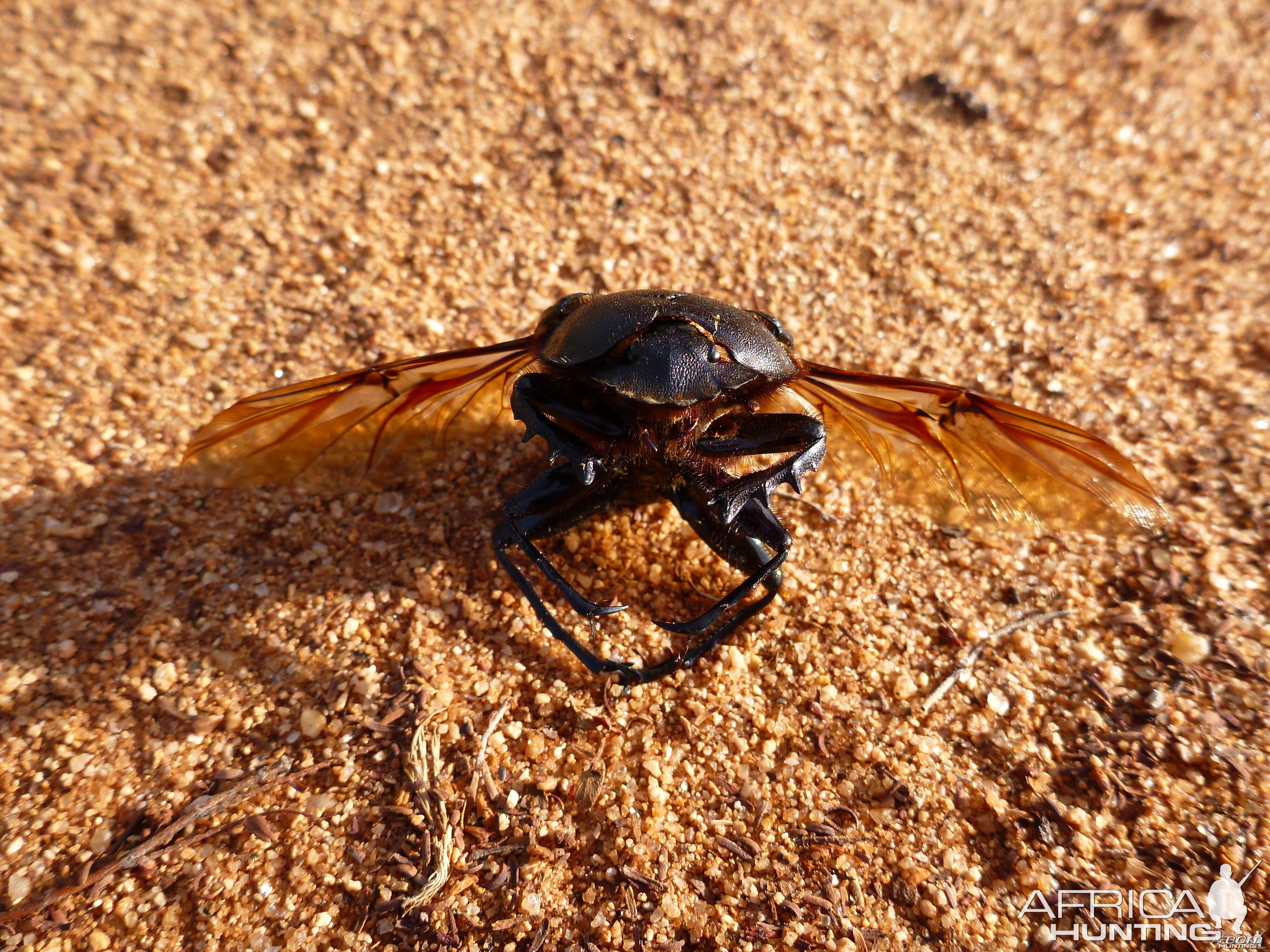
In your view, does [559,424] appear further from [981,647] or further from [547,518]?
[981,647]

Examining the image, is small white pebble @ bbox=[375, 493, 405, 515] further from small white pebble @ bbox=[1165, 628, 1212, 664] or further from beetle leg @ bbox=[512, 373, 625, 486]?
small white pebble @ bbox=[1165, 628, 1212, 664]

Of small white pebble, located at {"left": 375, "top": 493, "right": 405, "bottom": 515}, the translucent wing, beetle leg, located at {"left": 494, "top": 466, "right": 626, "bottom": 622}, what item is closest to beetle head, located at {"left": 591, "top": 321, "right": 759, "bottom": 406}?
beetle leg, located at {"left": 494, "top": 466, "right": 626, "bottom": 622}

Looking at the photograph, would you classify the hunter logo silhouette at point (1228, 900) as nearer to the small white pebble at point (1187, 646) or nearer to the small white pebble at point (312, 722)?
the small white pebble at point (1187, 646)

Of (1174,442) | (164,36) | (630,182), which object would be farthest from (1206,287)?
(164,36)

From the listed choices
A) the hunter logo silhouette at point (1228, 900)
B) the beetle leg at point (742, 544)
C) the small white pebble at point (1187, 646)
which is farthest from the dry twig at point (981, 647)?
the hunter logo silhouette at point (1228, 900)

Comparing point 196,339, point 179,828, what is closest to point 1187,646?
point 179,828
